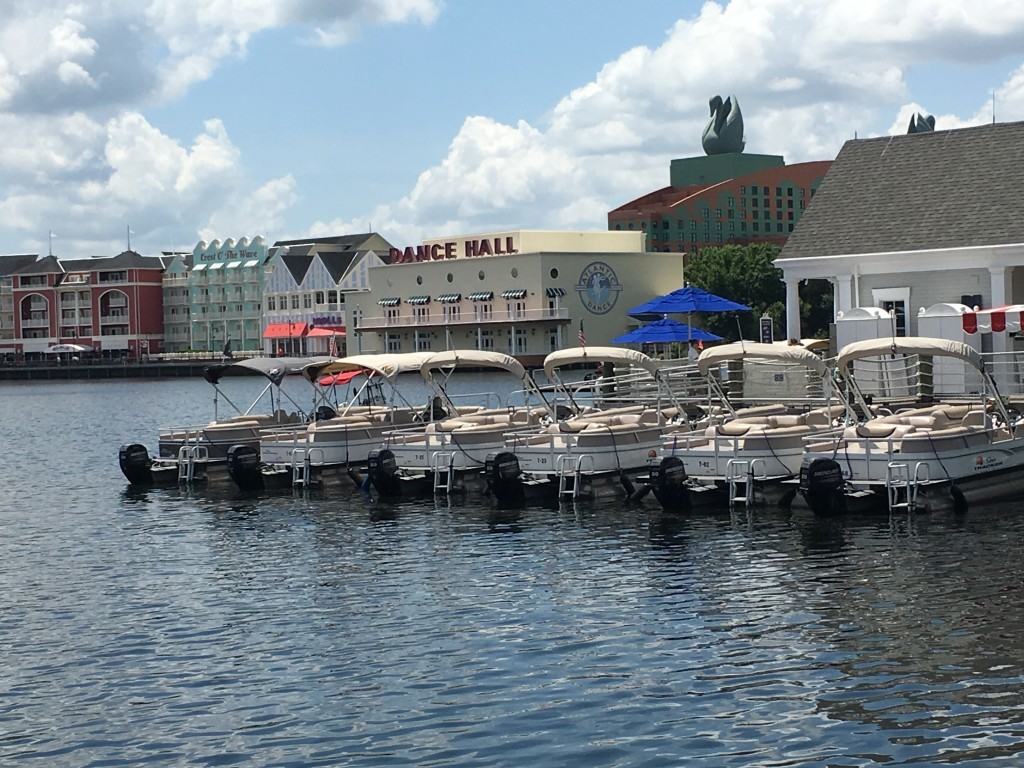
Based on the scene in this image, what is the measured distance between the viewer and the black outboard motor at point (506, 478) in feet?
126

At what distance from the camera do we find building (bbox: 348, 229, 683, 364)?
510 feet

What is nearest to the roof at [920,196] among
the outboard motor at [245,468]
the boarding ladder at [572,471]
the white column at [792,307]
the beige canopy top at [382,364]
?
the white column at [792,307]

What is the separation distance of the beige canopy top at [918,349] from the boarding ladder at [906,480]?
3.38 m

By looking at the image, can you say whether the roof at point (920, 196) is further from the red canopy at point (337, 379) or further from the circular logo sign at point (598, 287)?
the circular logo sign at point (598, 287)

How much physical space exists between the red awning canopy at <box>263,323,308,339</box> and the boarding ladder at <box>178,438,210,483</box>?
459ft

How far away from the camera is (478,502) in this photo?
3934 cm

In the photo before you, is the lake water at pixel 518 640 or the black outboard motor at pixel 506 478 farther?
the black outboard motor at pixel 506 478

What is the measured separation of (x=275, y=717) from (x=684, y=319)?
129 m

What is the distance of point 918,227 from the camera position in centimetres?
5247

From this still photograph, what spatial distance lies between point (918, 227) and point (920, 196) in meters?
1.85

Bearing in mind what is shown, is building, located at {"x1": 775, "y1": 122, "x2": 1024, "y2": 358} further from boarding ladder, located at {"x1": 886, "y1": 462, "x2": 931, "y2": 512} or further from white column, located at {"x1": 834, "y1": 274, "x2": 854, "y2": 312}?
boarding ladder, located at {"x1": 886, "y1": 462, "x2": 931, "y2": 512}

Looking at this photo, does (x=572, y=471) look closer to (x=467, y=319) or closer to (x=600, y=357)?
(x=600, y=357)

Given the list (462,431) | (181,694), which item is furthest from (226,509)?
(181,694)

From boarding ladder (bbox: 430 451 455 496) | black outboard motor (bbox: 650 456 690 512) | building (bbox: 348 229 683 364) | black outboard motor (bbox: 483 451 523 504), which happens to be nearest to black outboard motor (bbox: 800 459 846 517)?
black outboard motor (bbox: 650 456 690 512)
